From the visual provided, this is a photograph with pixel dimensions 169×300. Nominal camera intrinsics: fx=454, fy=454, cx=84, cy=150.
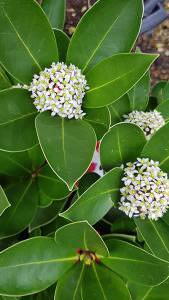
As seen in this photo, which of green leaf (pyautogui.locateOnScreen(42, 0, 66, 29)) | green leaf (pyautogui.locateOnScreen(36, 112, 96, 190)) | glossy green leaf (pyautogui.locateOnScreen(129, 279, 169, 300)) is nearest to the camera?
green leaf (pyautogui.locateOnScreen(36, 112, 96, 190))

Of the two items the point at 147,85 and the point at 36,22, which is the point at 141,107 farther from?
the point at 36,22

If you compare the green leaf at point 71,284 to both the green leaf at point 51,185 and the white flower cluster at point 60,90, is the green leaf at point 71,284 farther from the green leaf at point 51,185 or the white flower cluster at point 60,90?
the white flower cluster at point 60,90

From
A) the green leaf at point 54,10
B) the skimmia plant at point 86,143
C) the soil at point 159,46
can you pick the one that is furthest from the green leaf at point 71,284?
the soil at point 159,46

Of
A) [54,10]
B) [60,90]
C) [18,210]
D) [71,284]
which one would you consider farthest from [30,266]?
[54,10]

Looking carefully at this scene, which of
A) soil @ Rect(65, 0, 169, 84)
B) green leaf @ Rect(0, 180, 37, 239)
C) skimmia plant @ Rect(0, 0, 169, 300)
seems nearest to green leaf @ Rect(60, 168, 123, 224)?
skimmia plant @ Rect(0, 0, 169, 300)

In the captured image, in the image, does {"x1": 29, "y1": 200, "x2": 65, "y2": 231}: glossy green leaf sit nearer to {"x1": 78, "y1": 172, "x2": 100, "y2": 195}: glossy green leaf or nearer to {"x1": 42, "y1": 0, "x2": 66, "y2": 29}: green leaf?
{"x1": 78, "y1": 172, "x2": 100, "y2": 195}: glossy green leaf

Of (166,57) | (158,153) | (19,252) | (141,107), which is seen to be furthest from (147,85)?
(166,57)
